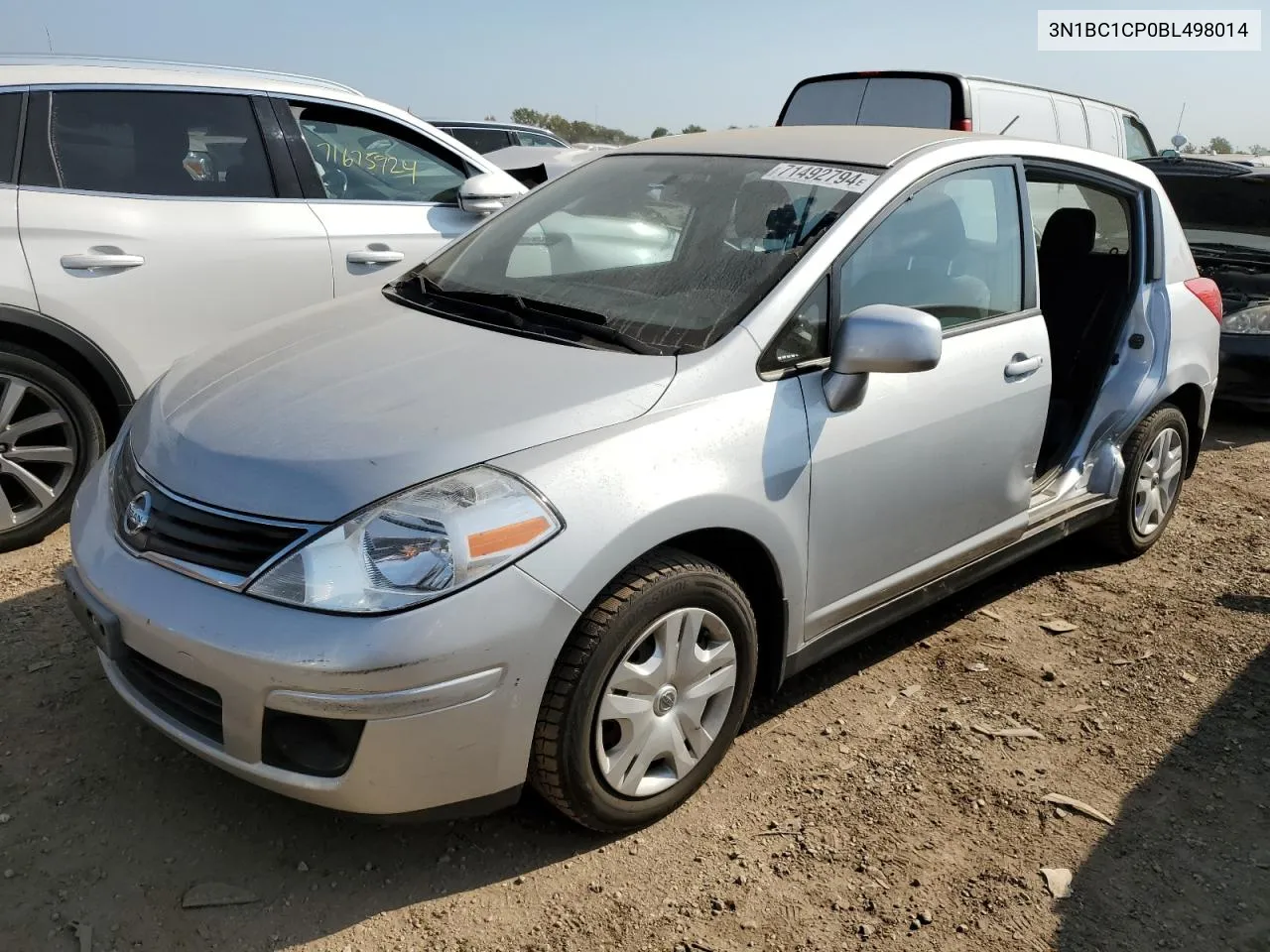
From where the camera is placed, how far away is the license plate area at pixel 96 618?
229 centimetres

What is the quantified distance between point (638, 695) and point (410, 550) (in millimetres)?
664

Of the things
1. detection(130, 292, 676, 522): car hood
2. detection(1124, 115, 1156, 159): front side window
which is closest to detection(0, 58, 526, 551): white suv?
detection(130, 292, 676, 522): car hood

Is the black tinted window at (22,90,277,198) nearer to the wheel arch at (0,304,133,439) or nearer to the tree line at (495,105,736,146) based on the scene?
the wheel arch at (0,304,133,439)

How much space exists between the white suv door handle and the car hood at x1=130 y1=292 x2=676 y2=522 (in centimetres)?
137

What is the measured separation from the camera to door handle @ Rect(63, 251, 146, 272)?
3.90 metres

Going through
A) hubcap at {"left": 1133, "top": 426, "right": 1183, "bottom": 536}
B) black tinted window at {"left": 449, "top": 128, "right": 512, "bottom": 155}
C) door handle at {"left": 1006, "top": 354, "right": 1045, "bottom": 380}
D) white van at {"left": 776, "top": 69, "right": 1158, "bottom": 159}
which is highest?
white van at {"left": 776, "top": 69, "right": 1158, "bottom": 159}

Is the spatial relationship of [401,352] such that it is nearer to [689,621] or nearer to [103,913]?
[689,621]

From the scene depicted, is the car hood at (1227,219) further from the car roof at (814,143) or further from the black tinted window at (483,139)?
the black tinted window at (483,139)

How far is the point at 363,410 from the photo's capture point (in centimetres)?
239

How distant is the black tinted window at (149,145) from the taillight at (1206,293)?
3.88 metres

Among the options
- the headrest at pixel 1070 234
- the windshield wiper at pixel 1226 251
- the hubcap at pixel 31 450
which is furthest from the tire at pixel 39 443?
the windshield wiper at pixel 1226 251

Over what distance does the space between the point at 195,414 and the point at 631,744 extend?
1.31 meters

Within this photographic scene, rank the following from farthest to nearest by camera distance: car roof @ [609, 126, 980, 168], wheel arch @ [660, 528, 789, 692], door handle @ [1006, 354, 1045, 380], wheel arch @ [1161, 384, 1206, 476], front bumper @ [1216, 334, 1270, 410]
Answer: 1. front bumper @ [1216, 334, 1270, 410]
2. wheel arch @ [1161, 384, 1206, 476]
3. door handle @ [1006, 354, 1045, 380]
4. car roof @ [609, 126, 980, 168]
5. wheel arch @ [660, 528, 789, 692]

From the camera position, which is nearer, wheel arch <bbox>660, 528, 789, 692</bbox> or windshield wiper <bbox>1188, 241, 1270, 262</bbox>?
wheel arch <bbox>660, 528, 789, 692</bbox>
